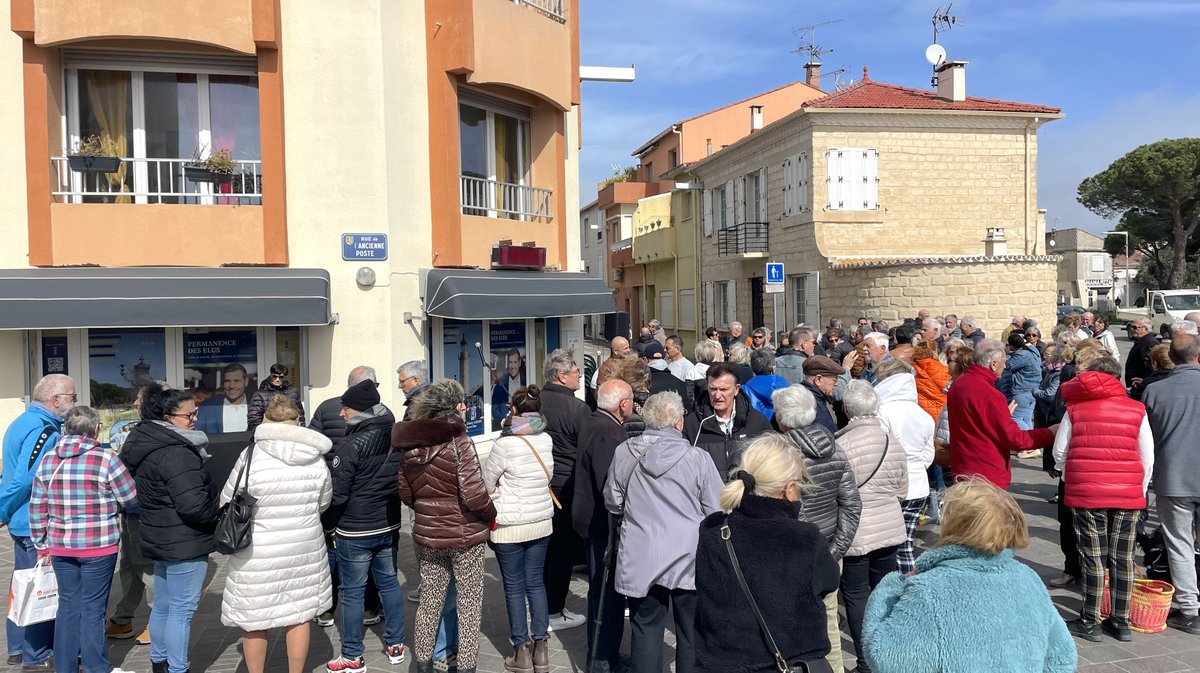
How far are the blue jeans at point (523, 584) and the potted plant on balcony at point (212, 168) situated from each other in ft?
24.3

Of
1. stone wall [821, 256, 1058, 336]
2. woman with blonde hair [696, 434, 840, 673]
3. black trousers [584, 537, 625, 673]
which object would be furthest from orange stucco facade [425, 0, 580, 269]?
stone wall [821, 256, 1058, 336]

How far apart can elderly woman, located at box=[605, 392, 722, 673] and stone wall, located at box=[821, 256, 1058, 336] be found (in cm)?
1650

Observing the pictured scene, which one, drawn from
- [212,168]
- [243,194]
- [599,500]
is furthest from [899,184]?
[599,500]

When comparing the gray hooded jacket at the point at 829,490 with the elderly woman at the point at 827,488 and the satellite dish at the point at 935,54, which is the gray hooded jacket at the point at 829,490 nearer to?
the elderly woman at the point at 827,488

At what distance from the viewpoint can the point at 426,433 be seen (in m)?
5.04

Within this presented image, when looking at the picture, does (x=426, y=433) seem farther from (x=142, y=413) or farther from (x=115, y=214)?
(x=115, y=214)

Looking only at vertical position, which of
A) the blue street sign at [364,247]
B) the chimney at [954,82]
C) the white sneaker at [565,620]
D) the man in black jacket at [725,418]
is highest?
the chimney at [954,82]

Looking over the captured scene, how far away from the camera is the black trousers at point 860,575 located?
5.18 metres

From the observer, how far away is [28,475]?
5391 mm

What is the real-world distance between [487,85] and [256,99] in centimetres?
308

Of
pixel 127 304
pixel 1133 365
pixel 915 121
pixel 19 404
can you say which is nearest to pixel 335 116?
pixel 127 304

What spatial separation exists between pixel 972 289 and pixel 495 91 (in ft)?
40.6

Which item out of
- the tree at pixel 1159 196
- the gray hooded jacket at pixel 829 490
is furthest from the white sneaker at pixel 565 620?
the tree at pixel 1159 196

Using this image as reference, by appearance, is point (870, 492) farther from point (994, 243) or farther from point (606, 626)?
point (994, 243)
